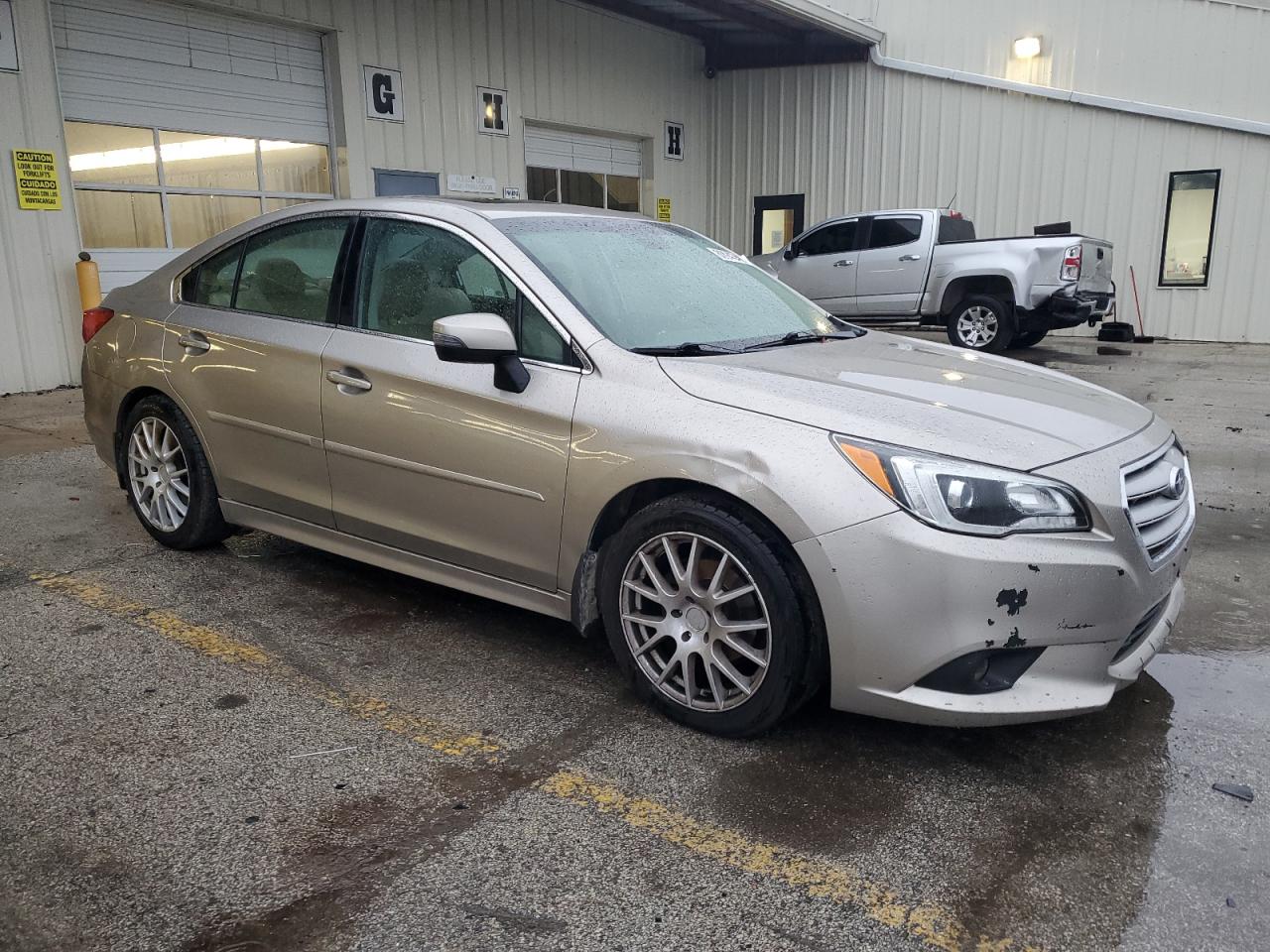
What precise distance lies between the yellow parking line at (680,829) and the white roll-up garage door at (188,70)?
8.78 meters

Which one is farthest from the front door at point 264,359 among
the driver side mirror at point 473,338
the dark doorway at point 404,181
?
the dark doorway at point 404,181

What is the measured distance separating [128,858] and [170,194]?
33.8 ft

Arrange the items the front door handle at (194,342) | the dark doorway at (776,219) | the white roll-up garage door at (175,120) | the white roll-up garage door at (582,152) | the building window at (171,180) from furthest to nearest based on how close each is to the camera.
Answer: the dark doorway at (776,219), the white roll-up garage door at (582,152), the building window at (171,180), the white roll-up garage door at (175,120), the front door handle at (194,342)

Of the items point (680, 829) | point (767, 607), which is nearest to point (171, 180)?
point (767, 607)

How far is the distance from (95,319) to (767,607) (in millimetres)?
3915

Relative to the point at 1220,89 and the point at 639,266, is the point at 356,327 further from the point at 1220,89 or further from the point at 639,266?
the point at 1220,89

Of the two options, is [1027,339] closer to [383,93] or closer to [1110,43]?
[1110,43]

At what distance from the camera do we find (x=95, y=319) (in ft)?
16.4

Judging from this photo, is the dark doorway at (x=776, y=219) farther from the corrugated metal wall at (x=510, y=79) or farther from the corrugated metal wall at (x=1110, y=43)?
the corrugated metal wall at (x=1110, y=43)

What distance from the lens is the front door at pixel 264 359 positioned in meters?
A: 4.02

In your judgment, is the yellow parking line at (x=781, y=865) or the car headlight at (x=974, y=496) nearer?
the yellow parking line at (x=781, y=865)

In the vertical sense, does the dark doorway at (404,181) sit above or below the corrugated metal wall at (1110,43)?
below

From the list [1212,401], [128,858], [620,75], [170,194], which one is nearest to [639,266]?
[128,858]

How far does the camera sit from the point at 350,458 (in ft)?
12.6
